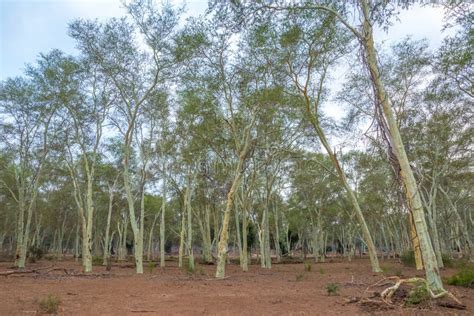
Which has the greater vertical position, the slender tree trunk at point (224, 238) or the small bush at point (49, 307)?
the slender tree trunk at point (224, 238)

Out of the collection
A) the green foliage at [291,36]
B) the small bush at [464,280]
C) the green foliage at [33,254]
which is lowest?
the small bush at [464,280]

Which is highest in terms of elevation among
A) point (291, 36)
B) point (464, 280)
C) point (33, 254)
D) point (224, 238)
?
point (291, 36)

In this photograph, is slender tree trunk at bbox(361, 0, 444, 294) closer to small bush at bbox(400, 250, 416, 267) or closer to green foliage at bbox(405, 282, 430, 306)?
green foliage at bbox(405, 282, 430, 306)

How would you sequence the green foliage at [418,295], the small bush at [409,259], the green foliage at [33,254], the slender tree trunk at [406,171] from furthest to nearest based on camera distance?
the green foliage at [33,254] → the small bush at [409,259] → the slender tree trunk at [406,171] → the green foliage at [418,295]

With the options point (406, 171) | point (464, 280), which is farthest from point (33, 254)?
point (406, 171)

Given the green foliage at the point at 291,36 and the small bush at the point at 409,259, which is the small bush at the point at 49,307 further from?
the small bush at the point at 409,259

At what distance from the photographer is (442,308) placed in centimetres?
670

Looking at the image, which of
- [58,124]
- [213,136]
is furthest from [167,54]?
[58,124]

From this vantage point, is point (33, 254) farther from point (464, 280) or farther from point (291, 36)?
point (464, 280)

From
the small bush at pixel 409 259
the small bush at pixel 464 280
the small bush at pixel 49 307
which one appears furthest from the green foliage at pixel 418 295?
the small bush at pixel 409 259

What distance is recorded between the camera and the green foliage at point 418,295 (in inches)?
270

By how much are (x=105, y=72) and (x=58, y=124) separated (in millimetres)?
6505

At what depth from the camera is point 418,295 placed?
694cm

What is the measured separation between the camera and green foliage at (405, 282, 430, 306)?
6.86m
